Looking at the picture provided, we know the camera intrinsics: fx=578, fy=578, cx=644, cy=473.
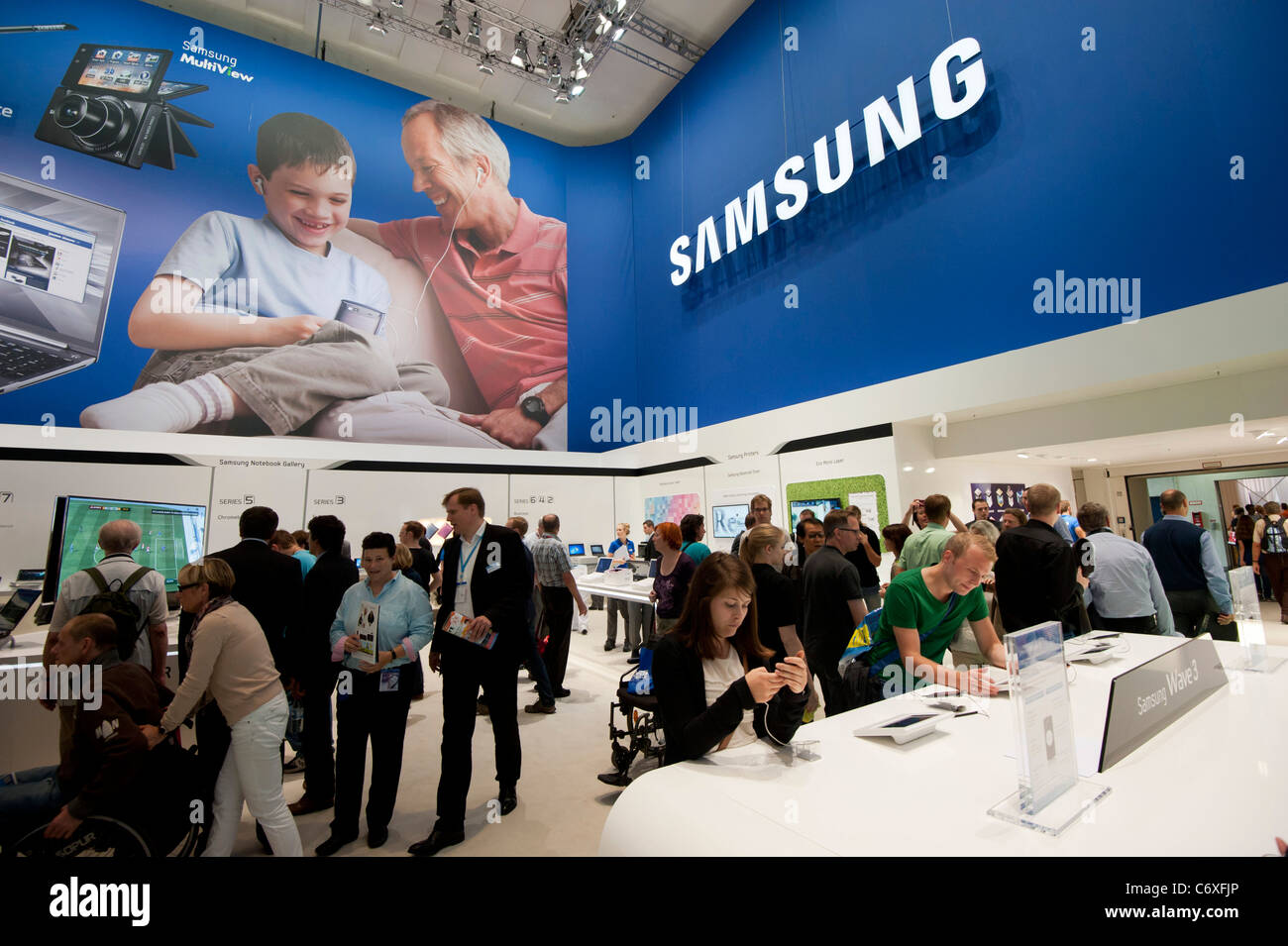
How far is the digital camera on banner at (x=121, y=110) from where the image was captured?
7.73 m

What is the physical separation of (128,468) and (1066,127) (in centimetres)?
1071

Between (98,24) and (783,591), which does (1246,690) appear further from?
(98,24)

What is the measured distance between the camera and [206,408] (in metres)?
8.06

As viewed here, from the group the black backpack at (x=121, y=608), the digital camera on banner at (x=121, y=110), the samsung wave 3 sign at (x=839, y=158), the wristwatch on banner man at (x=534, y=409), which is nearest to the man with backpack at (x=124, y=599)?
the black backpack at (x=121, y=608)

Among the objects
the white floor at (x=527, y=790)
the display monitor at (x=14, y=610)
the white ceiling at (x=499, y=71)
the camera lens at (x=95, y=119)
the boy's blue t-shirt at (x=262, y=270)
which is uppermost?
the white ceiling at (x=499, y=71)

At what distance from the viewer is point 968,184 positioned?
5.83 metres

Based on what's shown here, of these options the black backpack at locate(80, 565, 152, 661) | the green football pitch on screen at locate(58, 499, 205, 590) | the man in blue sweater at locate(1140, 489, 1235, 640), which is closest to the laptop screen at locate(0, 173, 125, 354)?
the green football pitch on screen at locate(58, 499, 205, 590)

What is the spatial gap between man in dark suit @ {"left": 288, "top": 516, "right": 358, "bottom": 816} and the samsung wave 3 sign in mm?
6761

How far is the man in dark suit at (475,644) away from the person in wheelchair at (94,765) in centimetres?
99

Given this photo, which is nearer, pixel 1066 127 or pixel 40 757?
pixel 40 757

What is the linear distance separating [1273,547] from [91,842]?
918cm

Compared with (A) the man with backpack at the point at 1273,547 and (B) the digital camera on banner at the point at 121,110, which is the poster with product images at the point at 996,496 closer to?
(A) the man with backpack at the point at 1273,547

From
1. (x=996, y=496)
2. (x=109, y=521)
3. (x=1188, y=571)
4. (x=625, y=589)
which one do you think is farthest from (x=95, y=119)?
(x=1188, y=571)

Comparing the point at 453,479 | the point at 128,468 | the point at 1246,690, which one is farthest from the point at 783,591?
the point at 128,468
